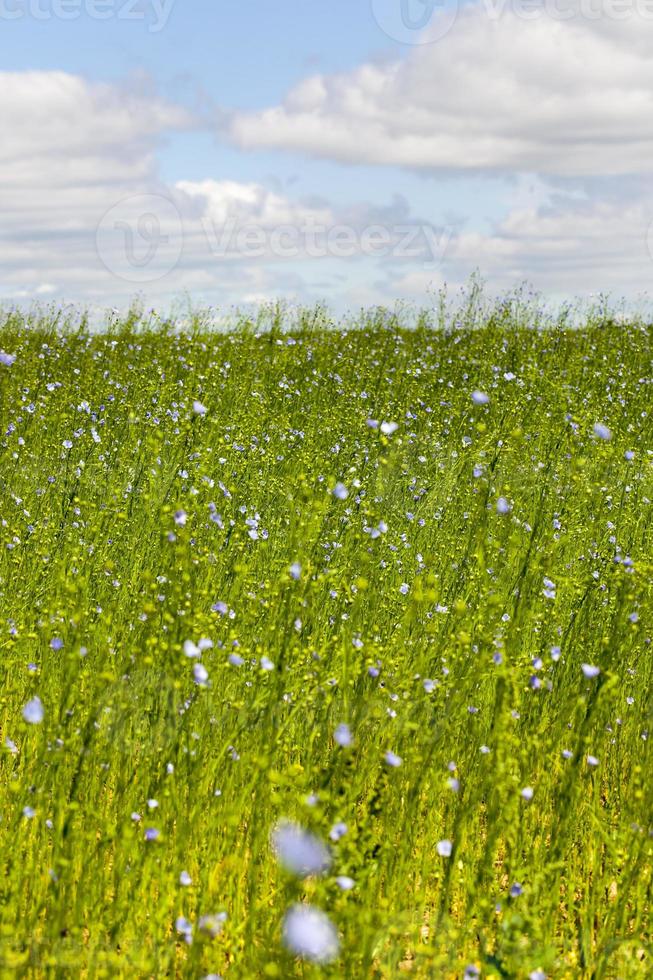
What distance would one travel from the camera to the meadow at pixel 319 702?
7.73 feet

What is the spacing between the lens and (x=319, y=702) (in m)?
3.22

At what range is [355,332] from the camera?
40.6 feet

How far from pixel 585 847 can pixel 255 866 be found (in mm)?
1346

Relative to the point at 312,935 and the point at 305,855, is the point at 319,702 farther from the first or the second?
the point at 312,935

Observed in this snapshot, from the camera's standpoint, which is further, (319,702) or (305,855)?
(319,702)

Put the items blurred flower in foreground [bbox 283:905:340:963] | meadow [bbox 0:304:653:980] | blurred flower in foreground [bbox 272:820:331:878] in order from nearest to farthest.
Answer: blurred flower in foreground [bbox 283:905:340:963] → blurred flower in foreground [bbox 272:820:331:878] → meadow [bbox 0:304:653:980]

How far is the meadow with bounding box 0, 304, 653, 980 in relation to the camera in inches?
92.7

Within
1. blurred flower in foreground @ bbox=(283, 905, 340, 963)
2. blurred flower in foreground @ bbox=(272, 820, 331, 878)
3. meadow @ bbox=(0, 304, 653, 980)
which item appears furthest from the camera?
meadow @ bbox=(0, 304, 653, 980)

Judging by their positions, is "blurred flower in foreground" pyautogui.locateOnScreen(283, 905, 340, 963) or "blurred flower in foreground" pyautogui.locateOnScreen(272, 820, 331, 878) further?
"blurred flower in foreground" pyautogui.locateOnScreen(272, 820, 331, 878)

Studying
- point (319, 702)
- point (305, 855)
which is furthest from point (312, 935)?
point (319, 702)

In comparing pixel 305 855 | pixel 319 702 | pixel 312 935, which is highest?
pixel 319 702

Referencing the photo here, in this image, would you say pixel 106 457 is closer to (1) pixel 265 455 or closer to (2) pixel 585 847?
(1) pixel 265 455

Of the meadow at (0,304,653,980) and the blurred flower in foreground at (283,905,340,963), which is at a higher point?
the meadow at (0,304,653,980)

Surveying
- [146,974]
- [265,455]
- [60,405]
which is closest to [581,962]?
[146,974]
